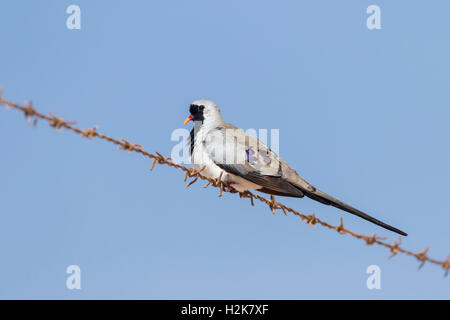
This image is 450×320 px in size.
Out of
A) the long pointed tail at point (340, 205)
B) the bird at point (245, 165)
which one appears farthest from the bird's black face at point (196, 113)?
the long pointed tail at point (340, 205)

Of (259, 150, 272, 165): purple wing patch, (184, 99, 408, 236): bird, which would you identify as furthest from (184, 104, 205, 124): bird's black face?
(259, 150, 272, 165): purple wing patch

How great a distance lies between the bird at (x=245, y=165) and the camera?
6480mm

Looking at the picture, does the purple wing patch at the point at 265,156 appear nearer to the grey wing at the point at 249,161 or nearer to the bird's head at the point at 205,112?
the grey wing at the point at 249,161

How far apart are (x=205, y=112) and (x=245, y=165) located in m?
1.20

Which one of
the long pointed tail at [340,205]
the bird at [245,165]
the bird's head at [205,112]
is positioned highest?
the bird's head at [205,112]

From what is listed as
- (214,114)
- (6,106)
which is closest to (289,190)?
(214,114)

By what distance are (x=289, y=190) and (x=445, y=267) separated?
7.53 feet

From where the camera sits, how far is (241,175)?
6527mm

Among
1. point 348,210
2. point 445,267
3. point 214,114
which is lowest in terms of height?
point 445,267

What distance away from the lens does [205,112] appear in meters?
7.47

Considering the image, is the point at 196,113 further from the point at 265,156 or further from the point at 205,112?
the point at 265,156

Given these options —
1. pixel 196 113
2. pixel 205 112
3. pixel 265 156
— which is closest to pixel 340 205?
pixel 265 156

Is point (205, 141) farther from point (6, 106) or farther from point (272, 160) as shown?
point (6, 106)

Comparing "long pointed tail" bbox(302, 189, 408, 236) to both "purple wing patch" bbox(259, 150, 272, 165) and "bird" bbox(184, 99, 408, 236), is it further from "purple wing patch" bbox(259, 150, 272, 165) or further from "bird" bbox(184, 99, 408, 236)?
"purple wing patch" bbox(259, 150, 272, 165)
